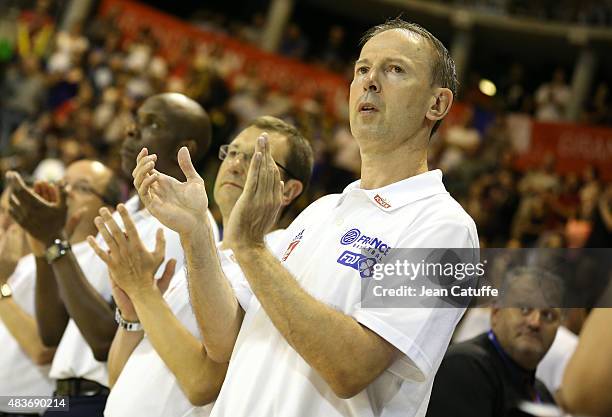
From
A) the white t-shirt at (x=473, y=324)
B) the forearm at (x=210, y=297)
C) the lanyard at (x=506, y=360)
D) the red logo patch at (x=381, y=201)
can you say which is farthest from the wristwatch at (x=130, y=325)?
the white t-shirt at (x=473, y=324)

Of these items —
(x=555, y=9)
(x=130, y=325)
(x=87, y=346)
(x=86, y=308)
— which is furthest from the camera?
Answer: (x=555, y=9)

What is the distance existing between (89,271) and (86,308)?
1.48ft

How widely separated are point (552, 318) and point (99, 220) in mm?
1740

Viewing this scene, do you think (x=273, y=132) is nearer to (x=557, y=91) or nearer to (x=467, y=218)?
(x=467, y=218)

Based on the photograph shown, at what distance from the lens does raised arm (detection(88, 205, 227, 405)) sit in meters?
2.46

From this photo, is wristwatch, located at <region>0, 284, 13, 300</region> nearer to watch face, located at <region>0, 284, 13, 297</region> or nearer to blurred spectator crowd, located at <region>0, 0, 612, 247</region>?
watch face, located at <region>0, 284, 13, 297</region>

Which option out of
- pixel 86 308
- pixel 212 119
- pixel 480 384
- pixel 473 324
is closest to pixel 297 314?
pixel 480 384

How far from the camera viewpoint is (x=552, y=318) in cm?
320

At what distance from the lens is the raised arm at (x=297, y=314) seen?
194 centimetres

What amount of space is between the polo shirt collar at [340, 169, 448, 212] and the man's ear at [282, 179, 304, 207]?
77 centimetres

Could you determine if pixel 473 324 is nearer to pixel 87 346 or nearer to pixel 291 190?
pixel 291 190

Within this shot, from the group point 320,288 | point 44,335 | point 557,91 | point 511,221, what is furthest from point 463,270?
point 557,91

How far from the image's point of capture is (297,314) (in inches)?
76.8

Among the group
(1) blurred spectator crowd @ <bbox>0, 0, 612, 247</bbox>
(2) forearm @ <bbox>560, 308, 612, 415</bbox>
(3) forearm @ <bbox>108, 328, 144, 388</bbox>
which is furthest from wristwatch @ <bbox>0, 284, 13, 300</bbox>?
(1) blurred spectator crowd @ <bbox>0, 0, 612, 247</bbox>
